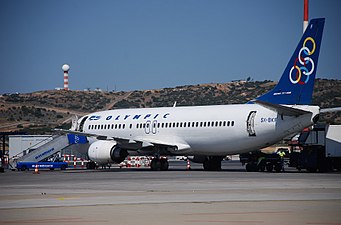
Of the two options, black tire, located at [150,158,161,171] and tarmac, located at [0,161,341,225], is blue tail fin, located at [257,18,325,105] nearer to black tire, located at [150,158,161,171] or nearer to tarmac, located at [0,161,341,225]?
black tire, located at [150,158,161,171]

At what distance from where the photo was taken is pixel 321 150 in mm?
43688

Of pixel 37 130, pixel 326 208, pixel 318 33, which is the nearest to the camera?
pixel 326 208

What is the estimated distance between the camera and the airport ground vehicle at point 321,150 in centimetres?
4319

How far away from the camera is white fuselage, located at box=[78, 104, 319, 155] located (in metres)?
41.7

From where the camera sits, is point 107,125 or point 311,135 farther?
Answer: point 107,125

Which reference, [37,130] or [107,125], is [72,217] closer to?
[107,125]

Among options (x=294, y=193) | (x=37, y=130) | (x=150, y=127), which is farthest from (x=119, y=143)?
(x=37, y=130)

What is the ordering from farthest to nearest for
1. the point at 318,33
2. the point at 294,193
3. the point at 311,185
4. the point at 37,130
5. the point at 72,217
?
1. the point at 37,130
2. the point at 318,33
3. the point at 311,185
4. the point at 294,193
5. the point at 72,217

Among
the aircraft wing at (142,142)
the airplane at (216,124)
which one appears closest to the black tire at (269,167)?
the airplane at (216,124)

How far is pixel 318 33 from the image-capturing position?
40844mm

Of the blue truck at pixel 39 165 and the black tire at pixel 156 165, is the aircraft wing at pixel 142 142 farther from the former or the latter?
the blue truck at pixel 39 165

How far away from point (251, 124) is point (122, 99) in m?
107

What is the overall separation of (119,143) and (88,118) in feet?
22.1

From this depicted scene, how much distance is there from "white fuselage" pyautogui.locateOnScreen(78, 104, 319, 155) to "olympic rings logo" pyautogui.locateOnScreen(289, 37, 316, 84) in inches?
74.2
